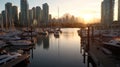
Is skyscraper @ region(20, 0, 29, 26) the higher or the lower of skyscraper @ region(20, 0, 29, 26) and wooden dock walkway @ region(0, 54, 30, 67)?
the higher

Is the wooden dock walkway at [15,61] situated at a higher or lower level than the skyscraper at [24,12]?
lower

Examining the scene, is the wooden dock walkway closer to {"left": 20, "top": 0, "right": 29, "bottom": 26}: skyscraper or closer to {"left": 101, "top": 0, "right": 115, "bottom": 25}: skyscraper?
{"left": 101, "top": 0, "right": 115, "bottom": 25}: skyscraper

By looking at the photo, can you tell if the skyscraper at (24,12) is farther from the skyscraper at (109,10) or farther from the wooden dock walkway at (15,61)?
the wooden dock walkway at (15,61)

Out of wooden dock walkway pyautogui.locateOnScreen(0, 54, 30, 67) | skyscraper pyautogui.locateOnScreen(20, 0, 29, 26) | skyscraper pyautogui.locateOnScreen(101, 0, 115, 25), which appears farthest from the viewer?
skyscraper pyautogui.locateOnScreen(20, 0, 29, 26)

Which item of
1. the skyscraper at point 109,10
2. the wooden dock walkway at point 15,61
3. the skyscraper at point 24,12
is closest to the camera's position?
the wooden dock walkway at point 15,61

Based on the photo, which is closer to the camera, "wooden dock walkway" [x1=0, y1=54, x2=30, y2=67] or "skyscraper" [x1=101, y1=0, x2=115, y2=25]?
"wooden dock walkway" [x1=0, y1=54, x2=30, y2=67]

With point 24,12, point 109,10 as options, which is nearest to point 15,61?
point 109,10

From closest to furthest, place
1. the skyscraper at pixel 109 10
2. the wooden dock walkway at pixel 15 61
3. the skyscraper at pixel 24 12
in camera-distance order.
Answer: the wooden dock walkway at pixel 15 61, the skyscraper at pixel 109 10, the skyscraper at pixel 24 12

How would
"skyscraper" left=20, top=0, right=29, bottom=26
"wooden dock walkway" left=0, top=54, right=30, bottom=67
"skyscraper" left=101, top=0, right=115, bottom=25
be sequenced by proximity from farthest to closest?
"skyscraper" left=20, top=0, right=29, bottom=26 → "skyscraper" left=101, top=0, right=115, bottom=25 → "wooden dock walkway" left=0, top=54, right=30, bottom=67

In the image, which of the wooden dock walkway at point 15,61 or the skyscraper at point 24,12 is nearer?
the wooden dock walkway at point 15,61

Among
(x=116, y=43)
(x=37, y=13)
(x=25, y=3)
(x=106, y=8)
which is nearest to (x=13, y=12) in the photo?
(x=25, y=3)

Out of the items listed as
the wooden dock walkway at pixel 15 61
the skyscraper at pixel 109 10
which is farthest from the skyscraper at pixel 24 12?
the wooden dock walkway at pixel 15 61

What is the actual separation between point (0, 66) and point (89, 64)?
483 inches

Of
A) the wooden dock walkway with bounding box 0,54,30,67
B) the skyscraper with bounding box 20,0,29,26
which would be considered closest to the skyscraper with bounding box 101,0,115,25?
the skyscraper with bounding box 20,0,29,26
